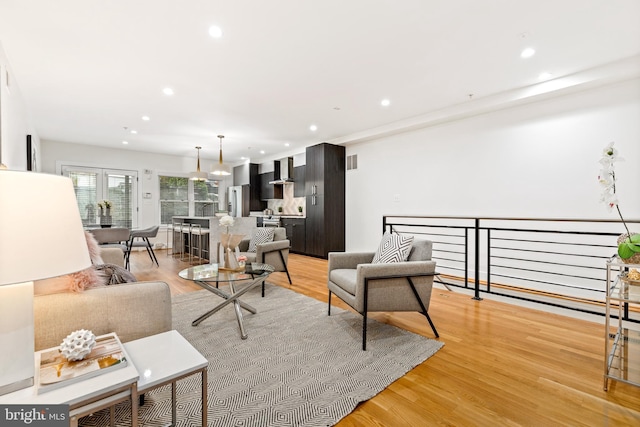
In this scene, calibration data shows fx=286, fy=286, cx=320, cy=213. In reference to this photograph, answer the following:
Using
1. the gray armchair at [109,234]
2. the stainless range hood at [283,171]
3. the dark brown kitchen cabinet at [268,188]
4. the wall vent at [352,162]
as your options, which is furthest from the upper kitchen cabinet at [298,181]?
the gray armchair at [109,234]

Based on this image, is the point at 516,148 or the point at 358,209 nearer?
the point at 516,148

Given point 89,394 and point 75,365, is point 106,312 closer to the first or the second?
point 75,365

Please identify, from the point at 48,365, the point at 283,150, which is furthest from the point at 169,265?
the point at 48,365

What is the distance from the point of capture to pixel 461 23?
241 cm

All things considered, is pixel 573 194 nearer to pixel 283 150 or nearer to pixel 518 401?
pixel 518 401

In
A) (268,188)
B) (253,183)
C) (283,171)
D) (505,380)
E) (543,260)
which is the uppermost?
(283,171)

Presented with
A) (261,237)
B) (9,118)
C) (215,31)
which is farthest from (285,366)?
(9,118)

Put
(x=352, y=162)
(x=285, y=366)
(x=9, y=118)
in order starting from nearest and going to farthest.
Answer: (x=285, y=366)
(x=9, y=118)
(x=352, y=162)

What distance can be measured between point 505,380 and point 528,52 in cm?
298

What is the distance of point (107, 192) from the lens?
720cm

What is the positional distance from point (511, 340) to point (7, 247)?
3.04m

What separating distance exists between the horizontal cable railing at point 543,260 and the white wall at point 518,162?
0.68ft

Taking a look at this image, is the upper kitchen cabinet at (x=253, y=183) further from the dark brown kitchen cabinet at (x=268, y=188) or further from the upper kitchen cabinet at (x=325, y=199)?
the upper kitchen cabinet at (x=325, y=199)

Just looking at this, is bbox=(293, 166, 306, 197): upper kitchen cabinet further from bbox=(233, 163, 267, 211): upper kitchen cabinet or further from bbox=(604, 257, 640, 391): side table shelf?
bbox=(604, 257, 640, 391): side table shelf
